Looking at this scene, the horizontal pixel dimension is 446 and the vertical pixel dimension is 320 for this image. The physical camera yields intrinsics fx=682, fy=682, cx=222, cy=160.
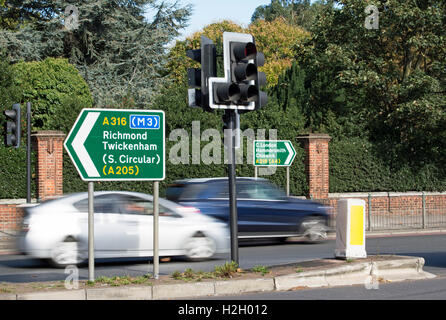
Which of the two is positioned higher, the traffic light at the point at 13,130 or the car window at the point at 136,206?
the traffic light at the point at 13,130

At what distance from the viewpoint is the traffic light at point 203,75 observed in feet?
34.6

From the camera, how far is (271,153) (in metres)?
22.3

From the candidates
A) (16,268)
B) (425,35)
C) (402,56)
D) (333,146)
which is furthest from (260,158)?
(402,56)

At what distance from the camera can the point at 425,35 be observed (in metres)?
29.8

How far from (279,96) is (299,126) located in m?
4.47

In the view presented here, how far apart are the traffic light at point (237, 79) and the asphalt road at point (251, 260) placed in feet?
10.9

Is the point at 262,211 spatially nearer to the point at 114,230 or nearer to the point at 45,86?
the point at 114,230

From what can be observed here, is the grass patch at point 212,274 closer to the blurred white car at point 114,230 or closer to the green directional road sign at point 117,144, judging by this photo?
the green directional road sign at point 117,144

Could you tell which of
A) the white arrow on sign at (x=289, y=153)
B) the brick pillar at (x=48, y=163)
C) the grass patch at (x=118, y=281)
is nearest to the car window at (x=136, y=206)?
the grass patch at (x=118, y=281)

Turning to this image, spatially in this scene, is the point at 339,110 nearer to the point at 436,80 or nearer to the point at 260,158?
the point at 436,80

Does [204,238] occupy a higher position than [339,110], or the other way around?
→ [339,110]

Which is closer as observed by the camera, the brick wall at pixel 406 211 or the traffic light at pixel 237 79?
the traffic light at pixel 237 79

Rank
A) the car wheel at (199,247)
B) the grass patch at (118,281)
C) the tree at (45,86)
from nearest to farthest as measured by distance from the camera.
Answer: the grass patch at (118,281), the car wheel at (199,247), the tree at (45,86)

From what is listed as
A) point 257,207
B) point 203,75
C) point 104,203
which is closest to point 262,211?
point 257,207
